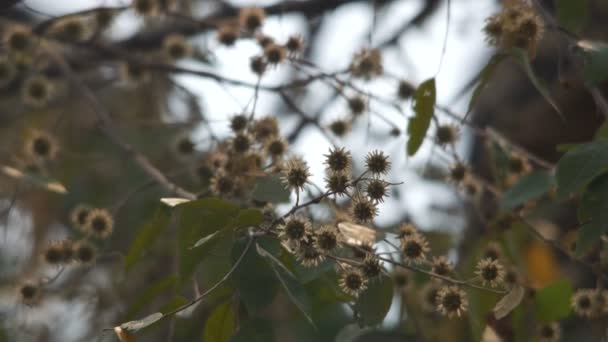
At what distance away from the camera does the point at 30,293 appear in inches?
69.1

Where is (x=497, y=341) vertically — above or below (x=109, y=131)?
below

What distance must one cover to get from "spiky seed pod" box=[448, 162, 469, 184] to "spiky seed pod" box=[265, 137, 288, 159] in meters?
0.43

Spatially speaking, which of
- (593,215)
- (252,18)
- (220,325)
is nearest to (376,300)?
(220,325)

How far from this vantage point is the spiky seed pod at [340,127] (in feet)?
6.94

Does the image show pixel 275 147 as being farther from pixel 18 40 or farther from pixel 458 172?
pixel 18 40

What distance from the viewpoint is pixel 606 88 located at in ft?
7.81

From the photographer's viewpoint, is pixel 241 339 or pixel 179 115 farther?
pixel 179 115

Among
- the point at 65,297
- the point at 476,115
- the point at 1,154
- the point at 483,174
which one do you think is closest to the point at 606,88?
the point at 483,174

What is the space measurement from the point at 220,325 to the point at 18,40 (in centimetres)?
128

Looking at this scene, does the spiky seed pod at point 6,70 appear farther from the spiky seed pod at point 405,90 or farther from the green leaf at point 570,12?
the green leaf at point 570,12

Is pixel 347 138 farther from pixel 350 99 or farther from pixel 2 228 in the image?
pixel 2 228

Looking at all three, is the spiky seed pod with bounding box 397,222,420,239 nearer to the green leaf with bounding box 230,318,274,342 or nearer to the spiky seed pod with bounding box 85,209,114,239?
the green leaf with bounding box 230,318,274,342

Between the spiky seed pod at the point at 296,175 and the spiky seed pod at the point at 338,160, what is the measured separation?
5 cm

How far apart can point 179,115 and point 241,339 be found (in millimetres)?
1986
